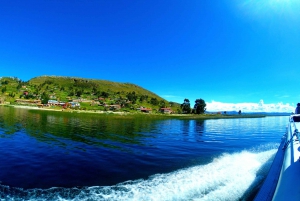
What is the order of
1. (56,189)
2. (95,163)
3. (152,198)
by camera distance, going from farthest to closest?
(95,163) < (56,189) < (152,198)

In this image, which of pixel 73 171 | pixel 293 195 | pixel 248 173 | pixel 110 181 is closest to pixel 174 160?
pixel 248 173

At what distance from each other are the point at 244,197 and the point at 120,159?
1259 centimetres

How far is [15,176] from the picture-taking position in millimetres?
13883

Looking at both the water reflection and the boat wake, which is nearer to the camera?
the boat wake

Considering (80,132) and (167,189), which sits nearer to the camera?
(167,189)

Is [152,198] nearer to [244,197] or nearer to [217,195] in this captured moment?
[217,195]

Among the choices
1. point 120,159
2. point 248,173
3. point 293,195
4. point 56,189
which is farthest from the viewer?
point 120,159

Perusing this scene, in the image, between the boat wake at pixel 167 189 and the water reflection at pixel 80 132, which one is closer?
the boat wake at pixel 167 189

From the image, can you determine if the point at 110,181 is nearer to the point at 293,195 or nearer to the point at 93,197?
the point at 93,197

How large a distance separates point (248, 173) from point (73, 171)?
15193 mm

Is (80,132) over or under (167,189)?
under

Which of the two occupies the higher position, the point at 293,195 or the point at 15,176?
the point at 293,195

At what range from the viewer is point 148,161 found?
19203 mm

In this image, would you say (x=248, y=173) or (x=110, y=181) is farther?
(x=248, y=173)
